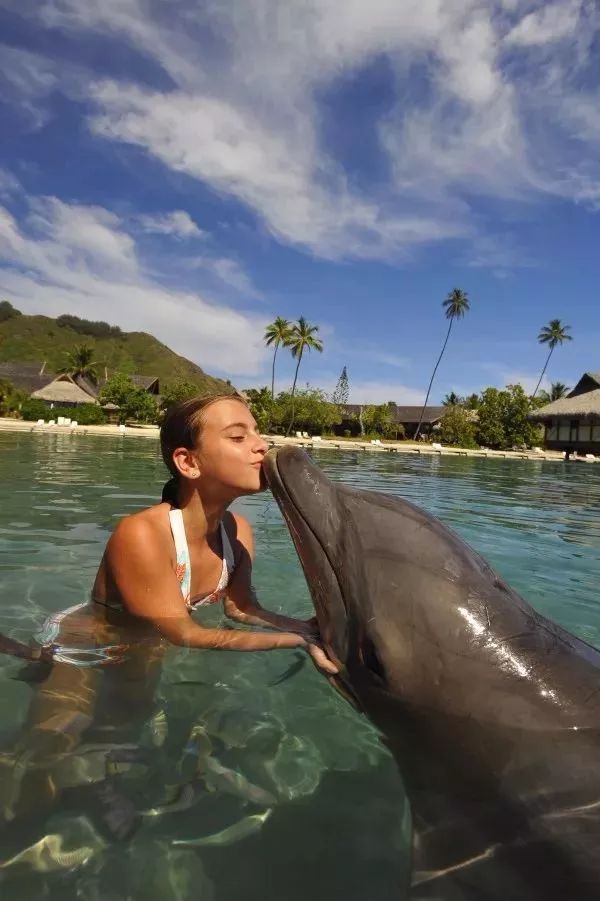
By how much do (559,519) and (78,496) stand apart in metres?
7.79

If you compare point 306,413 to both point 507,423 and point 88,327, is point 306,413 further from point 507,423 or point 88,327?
point 88,327

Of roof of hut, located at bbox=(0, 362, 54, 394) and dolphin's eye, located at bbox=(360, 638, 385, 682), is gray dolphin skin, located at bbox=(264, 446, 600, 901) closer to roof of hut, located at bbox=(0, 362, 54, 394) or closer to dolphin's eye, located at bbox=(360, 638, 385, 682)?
dolphin's eye, located at bbox=(360, 638, 385, 682)

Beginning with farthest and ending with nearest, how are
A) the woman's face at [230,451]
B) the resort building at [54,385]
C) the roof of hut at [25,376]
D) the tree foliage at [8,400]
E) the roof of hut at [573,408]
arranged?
the roof of hut at [25,376] < the resort building at [54,385] < the tree foliage at [8,400] < the roof of hut at [573,408] < the woman's face at [230,451]

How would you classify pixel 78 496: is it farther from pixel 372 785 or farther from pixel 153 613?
pixel 372 785

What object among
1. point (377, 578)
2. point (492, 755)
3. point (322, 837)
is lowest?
point (322, 837)

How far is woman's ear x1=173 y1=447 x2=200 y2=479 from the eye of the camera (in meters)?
2.80

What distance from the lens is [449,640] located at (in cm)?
178

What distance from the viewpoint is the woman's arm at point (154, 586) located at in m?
2.60

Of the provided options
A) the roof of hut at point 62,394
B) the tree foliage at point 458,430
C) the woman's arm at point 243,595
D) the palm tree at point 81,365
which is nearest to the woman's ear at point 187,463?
the woman's arm at point 243,595

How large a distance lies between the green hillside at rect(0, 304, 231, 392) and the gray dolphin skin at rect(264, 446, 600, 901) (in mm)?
123141

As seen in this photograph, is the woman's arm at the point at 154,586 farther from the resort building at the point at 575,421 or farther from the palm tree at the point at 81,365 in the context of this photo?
the palm tree at the point at 81,365

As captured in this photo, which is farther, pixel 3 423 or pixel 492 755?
pixel 3 423

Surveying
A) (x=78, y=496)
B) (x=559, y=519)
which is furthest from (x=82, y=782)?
(x=559, y=519)

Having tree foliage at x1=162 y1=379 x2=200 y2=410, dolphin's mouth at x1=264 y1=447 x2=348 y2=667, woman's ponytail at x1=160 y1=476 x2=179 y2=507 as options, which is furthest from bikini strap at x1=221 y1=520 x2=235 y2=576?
tree foliage at x1=162 y1=379 x2=200 y2=410
